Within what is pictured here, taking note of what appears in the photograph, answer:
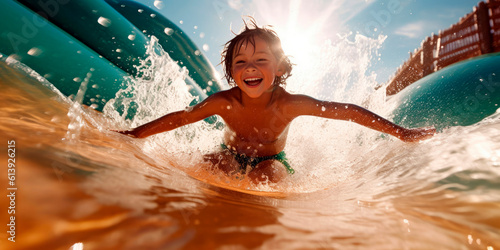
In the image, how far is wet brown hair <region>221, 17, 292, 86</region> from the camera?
1330mm

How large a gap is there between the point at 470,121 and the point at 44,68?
7.47 ft

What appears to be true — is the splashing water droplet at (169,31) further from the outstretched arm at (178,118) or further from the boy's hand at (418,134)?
the boy's hand at (418,134)

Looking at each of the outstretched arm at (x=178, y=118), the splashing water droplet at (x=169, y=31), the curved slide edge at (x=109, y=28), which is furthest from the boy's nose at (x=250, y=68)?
the splashing water droplet at (x=169, y=31)

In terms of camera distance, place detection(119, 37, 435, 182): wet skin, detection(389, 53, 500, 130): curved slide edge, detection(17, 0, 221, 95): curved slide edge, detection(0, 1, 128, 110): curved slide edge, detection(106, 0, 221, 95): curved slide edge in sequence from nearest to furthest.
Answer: detection(119, 37, 435, 182): wet skin, detection(0, 1, 128, 110): curved slide edge, detection(389, 53, 500, 130): curved slide edge, detection(17, 0, 221, 95): curved slide edge, detection(106, 0, 221, 95): curved slide edge

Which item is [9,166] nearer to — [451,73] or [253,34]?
[253,34]

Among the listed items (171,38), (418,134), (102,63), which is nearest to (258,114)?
(418,134)

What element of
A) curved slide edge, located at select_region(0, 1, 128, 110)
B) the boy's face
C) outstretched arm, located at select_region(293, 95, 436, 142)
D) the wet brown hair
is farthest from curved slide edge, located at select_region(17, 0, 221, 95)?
outstretched arm, located at select_region(293, 95, 436, 142)

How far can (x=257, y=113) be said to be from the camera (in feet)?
4.43

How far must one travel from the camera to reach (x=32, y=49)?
55.9 inches

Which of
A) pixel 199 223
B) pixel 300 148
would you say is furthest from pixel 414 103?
pixel 199 223

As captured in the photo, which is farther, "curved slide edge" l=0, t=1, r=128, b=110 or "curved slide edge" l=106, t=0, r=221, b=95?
"curved slide edge" l=106, t=0, r=221, b=95

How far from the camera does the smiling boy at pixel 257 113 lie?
1.18 meters

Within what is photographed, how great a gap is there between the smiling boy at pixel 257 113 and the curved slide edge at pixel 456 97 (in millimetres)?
738

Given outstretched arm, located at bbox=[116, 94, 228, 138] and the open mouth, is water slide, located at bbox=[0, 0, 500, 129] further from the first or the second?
the open mouth
